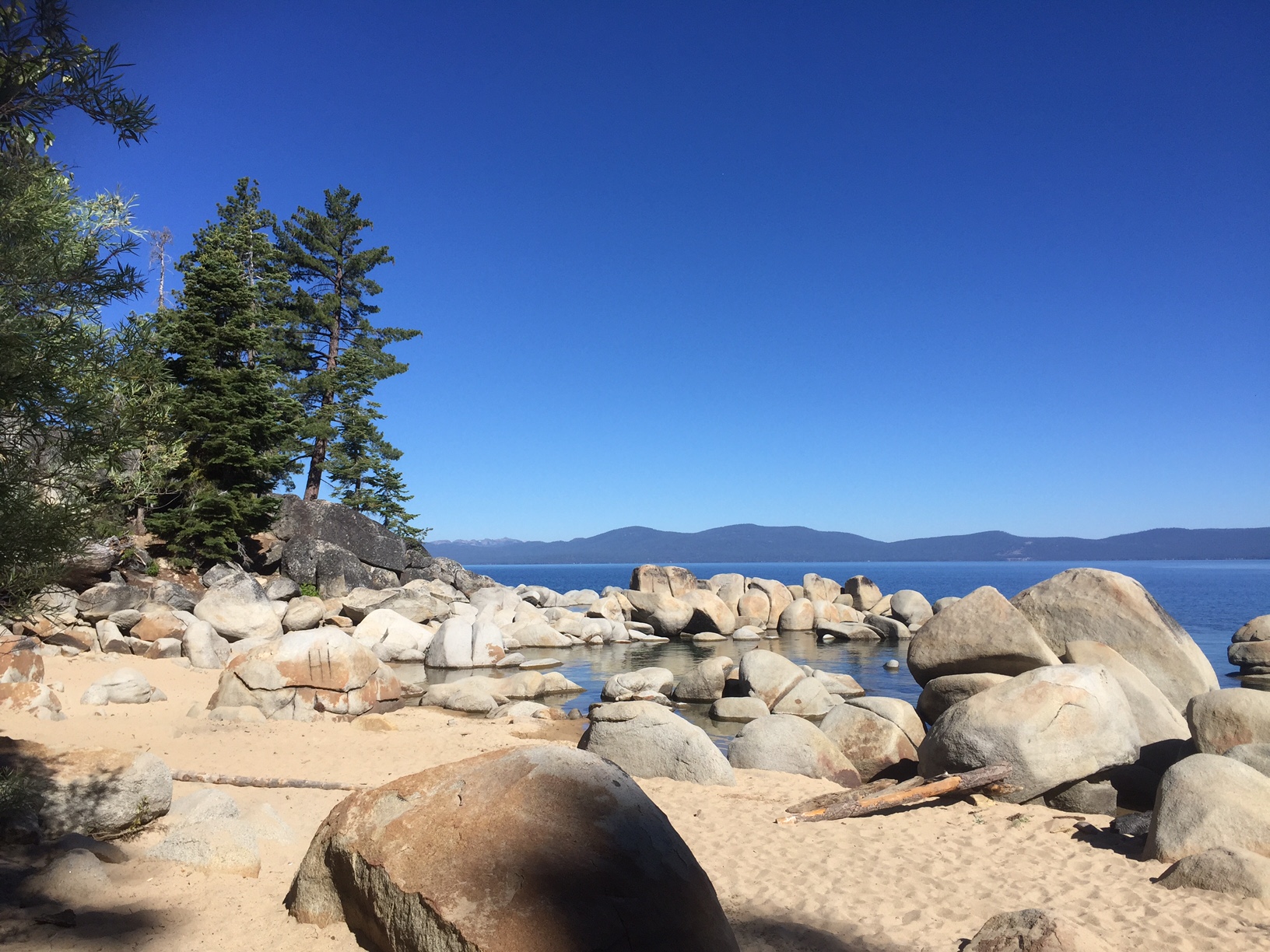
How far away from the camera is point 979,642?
1145 cm

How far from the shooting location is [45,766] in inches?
236

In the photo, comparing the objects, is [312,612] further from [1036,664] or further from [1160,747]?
[1160,747]

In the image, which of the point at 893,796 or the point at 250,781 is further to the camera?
the point at 893,796

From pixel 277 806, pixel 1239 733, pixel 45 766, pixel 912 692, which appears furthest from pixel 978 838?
pixel 912 692

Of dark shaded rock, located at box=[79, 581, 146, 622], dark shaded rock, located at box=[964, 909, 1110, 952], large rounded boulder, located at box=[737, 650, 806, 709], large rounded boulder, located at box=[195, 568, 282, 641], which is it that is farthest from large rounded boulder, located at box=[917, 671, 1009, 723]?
dark shaded rock, located at box=[79, 581, 146, 622]

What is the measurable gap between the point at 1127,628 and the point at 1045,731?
440 cm

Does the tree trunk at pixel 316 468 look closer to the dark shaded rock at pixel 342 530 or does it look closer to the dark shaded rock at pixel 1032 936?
the dark shaded rock at pixel 342 530

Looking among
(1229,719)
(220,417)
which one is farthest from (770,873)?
(220,417)

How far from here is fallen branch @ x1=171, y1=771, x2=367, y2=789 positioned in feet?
26.9

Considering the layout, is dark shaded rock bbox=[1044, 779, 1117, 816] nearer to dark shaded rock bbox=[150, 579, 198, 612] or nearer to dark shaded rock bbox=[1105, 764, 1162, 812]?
dark shaded rock bbox=[1105, 764, 1162, 812]

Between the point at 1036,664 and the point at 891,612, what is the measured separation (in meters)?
24.8

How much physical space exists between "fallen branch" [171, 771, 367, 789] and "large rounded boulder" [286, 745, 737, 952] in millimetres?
4417

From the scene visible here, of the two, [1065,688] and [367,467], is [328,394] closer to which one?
[367,467]

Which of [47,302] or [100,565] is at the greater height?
[47,302]
